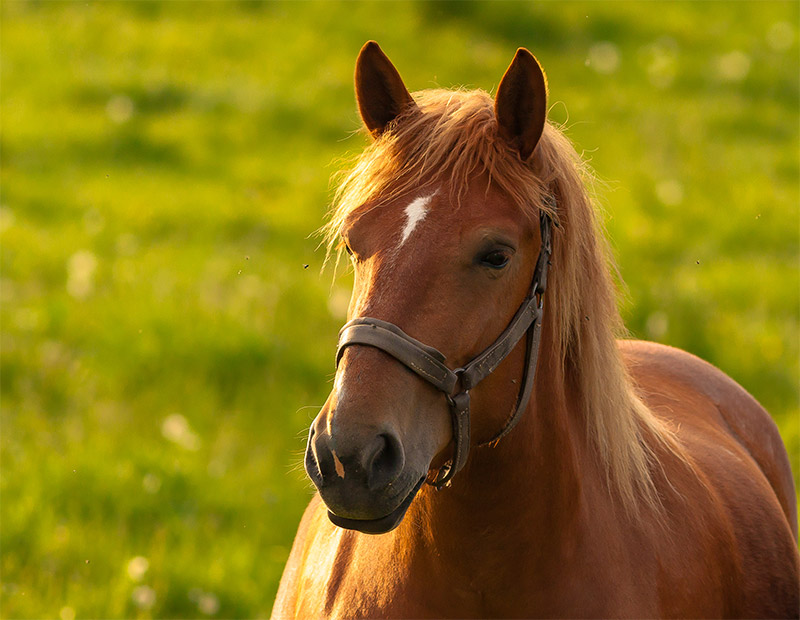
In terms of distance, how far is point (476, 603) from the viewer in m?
2.48

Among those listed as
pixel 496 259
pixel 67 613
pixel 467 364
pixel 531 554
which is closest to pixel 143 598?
pixel 67 613

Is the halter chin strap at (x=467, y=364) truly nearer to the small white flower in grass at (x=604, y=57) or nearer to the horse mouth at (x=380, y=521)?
the horse mouth at (x=380, y=521)

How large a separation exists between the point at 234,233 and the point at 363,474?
6656 mm

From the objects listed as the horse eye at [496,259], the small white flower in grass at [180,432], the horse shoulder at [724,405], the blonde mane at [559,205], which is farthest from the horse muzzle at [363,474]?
the small white flower in grass at [180,432]

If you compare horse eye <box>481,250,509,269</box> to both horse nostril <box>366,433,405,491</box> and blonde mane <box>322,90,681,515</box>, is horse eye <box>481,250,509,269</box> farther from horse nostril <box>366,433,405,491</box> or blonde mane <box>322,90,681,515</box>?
horse nostril <box>366,433,405,491</box>

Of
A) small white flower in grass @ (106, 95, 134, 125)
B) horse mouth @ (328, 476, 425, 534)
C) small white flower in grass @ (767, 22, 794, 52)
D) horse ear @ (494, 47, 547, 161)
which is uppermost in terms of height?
small white flower in grass @ (767, 22, 794, 52)

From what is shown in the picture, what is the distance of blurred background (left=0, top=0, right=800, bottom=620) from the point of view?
526 cm

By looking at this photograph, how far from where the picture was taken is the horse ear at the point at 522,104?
7.95ft

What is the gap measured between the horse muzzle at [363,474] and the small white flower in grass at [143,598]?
275cm

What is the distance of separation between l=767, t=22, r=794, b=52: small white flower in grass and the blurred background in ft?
0.17

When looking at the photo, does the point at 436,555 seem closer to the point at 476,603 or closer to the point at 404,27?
the point at 476,603

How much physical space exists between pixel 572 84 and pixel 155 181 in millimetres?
4943

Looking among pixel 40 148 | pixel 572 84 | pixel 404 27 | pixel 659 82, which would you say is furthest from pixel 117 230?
pixel 659 82

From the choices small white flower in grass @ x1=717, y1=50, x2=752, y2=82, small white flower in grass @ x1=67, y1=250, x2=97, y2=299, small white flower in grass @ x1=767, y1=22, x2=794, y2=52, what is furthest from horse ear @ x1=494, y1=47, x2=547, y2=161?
small white flower in grass @ x1=767, y1=22, x2=794, y2=52
